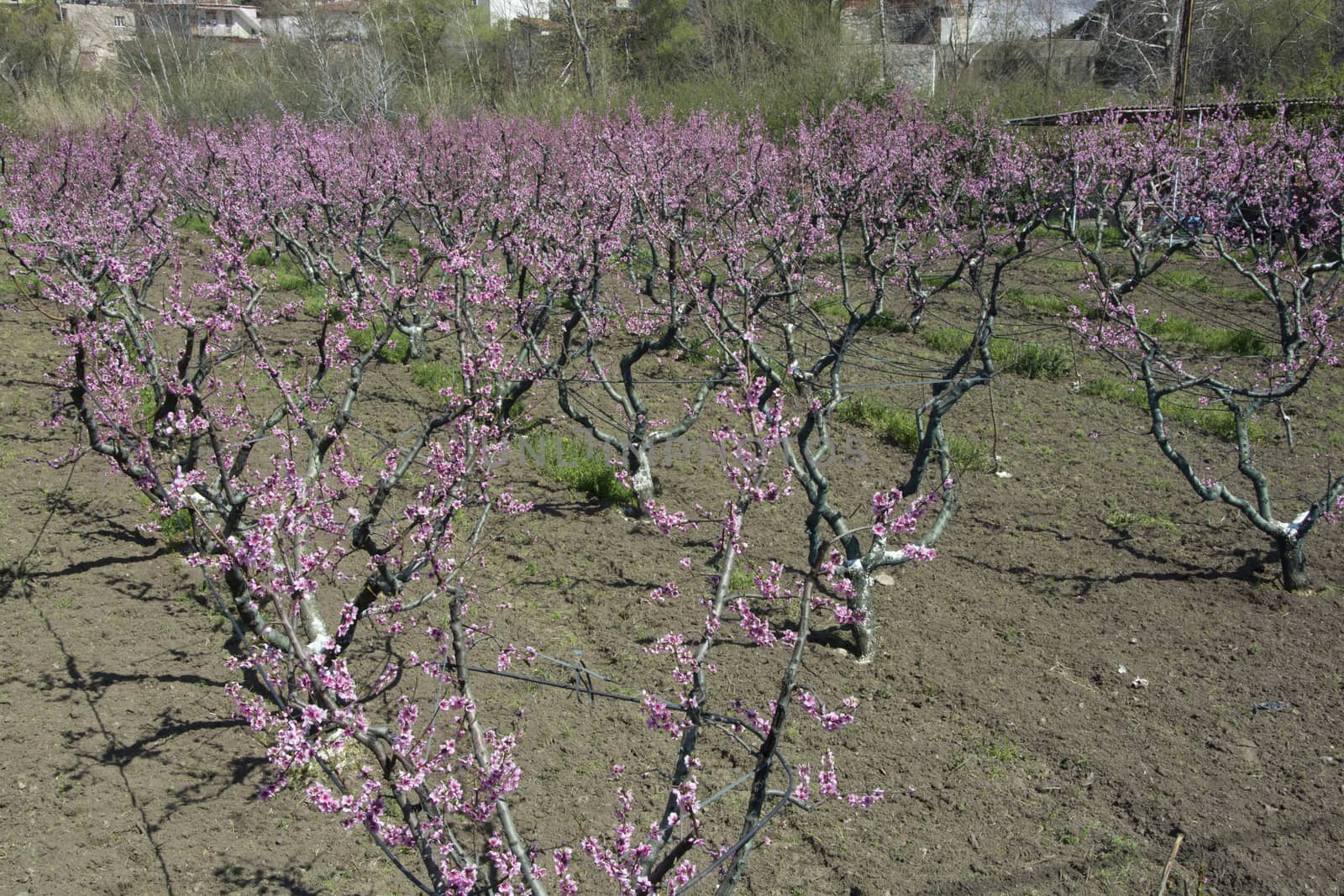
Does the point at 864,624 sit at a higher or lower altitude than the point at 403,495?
lower

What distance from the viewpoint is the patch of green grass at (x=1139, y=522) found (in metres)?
5.67

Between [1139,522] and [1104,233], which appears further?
[1104,233]

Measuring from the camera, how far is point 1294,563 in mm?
4957

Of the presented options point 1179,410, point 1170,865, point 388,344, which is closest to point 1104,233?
point 1179,410

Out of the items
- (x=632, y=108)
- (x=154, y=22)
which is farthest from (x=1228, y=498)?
(x=154, y=22)

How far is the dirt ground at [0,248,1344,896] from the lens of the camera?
322 centimetres

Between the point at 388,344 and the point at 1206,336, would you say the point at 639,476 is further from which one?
the point at 1206,336

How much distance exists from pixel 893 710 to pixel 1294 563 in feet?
7.93

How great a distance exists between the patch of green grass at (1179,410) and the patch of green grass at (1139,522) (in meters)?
1.26

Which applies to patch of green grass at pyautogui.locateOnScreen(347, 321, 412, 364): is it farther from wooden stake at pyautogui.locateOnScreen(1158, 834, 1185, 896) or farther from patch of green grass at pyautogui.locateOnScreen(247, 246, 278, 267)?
wooden stake at pyautogui.locateOnScreen(1158, 834, 1185, 896)

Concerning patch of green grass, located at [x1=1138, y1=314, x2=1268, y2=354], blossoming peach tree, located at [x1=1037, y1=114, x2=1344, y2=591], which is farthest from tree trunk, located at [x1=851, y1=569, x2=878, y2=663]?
patch of green grass, located at [x1=1138, y1=314, x2=1268, y2=354]

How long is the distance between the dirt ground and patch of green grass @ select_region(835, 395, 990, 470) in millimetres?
585

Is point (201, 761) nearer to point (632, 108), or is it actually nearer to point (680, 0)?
point (632, 108)

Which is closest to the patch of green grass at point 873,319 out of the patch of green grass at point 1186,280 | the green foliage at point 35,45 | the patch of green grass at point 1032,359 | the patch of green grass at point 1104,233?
the patch of green grass at point 1032,359
